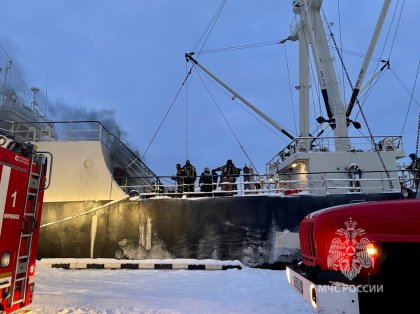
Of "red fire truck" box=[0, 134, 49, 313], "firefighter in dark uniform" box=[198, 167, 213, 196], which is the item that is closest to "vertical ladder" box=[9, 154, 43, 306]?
"red fire truck" box=[0, 134, 49, 313]

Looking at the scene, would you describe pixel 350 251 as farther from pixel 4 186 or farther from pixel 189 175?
pixel 189 175

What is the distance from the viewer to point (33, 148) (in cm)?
555

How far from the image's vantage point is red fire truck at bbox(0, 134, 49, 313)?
4762 mm

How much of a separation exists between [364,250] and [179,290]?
6125mm

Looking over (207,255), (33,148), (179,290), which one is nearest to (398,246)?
(33,148)

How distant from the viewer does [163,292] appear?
842 cm

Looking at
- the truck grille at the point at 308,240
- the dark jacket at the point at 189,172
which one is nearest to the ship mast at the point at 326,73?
the dark jacket at the point at 189,172

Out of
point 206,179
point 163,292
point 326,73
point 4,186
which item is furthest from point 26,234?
point 326,73

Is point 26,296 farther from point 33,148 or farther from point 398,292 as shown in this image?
point 398,292

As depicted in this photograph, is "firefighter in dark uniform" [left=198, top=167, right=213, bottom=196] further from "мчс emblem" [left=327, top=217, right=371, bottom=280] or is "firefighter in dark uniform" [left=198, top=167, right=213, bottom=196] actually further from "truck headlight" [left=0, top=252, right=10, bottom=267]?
"мчс emblem" [left=327, top=217, right=371, bottom=280]

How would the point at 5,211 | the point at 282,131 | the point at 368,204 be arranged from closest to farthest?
the point at 368,204
the point at 5,211
the point at 282,131

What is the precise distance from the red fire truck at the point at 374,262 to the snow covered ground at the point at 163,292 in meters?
3.32

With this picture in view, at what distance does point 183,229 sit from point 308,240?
9.41 meters

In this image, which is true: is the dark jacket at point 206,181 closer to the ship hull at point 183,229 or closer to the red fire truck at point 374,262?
the ship hull at point 183,229
